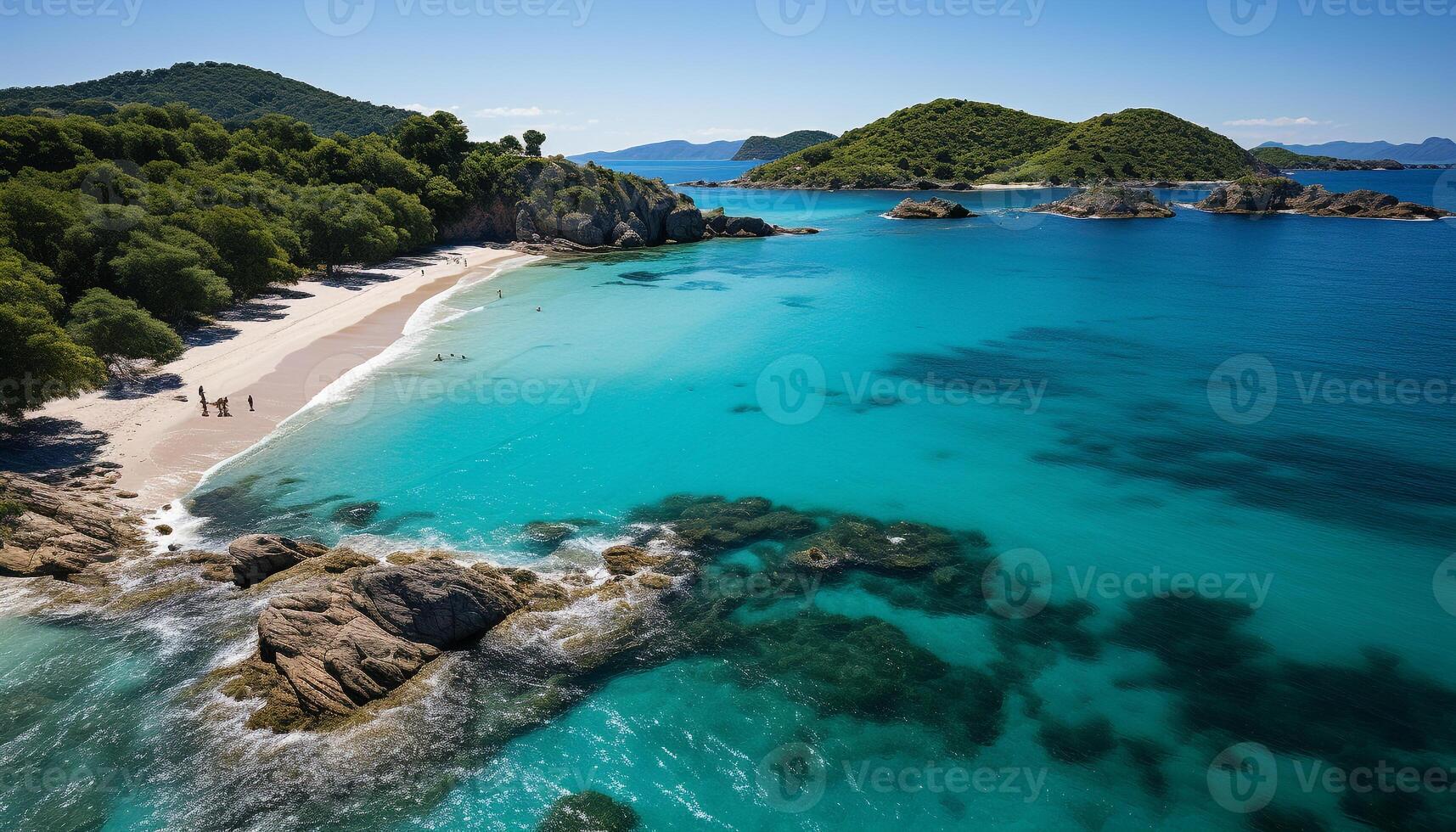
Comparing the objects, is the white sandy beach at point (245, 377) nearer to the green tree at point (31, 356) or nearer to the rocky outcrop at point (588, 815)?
the green tree at point (31, 356)

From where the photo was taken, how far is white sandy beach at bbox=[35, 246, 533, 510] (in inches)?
1416

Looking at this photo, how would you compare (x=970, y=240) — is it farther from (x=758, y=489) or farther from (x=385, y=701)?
(x=385, y=701)

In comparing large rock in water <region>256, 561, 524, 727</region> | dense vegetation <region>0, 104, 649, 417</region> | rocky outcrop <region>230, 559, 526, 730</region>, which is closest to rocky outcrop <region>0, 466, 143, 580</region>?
dense vegetation <region>0, 104, 649, 417</region>

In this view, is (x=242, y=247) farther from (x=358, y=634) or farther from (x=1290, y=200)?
(x=1290, y=200)

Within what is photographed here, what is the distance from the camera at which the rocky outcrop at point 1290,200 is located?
5871 inches

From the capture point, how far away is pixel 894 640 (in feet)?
78.3

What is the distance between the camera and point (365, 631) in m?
22.0

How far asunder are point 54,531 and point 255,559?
927cm

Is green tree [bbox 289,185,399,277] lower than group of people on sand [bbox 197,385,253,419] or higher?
higher

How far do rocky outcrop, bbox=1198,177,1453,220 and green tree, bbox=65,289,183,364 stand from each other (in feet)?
647

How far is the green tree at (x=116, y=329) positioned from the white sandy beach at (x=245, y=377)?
2.88 m

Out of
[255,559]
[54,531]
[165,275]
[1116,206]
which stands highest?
[1116,206]

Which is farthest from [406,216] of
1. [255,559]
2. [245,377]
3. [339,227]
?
[255,559]

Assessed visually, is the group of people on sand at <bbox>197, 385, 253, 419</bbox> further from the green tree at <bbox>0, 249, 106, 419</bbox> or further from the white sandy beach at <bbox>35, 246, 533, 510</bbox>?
the green tree at <bbox>0, 249, 106, 419</bbox>
